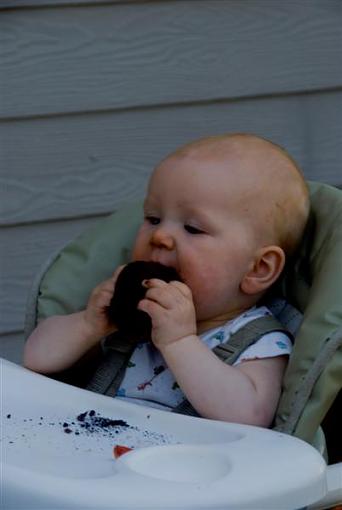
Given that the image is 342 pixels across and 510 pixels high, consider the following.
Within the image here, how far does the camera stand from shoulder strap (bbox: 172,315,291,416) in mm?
1962

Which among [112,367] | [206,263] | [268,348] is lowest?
[112,367]

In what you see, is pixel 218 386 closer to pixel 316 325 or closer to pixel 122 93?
pixel 316 325

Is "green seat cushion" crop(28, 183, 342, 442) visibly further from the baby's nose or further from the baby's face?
the baby's nose

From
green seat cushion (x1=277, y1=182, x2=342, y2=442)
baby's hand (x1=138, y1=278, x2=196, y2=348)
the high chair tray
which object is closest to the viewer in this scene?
the high chair tray

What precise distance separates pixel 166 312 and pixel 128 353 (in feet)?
0.75

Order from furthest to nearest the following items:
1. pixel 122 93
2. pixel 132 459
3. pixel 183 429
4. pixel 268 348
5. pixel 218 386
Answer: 1. pixel 122 93
2. pixel 268 348
3. pixel 218 386
4. pixel 183 429
5. pixel 132 459

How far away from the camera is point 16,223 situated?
304cm

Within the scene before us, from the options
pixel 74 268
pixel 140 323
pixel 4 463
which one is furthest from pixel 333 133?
pixel 4 463

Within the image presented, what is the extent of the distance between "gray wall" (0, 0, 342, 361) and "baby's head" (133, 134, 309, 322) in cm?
101

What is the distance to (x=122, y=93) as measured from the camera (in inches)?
121

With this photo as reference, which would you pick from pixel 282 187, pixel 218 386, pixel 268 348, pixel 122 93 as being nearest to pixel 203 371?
pixel 218 386

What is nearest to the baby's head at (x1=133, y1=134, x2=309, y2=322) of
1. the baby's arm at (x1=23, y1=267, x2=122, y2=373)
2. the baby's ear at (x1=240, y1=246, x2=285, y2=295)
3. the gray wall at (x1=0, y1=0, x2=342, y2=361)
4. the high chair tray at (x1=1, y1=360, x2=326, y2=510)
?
the baby's ear at (x1=240, y1=246, x2=285, y2=295)

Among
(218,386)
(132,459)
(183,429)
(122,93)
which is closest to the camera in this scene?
(132,459)

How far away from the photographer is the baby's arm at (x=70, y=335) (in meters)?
2.03
